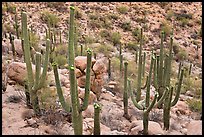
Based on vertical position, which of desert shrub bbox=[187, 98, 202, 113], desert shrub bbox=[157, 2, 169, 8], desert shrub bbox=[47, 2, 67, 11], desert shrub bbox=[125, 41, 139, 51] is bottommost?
desert shrub bbox=[187, 98, 202, 113]

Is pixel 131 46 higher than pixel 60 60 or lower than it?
lower

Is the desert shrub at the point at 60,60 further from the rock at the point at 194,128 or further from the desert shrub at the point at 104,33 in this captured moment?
the desert shrub at the point at 104,33

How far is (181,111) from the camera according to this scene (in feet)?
31.2

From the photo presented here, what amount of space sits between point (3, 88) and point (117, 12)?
43.6 feet

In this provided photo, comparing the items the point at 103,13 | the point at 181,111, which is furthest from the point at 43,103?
the point at 103,13

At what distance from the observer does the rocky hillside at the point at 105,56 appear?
7.26 meters

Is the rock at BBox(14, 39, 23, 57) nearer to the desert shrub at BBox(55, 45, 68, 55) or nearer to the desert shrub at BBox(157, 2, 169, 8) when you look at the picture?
the desert shrub at BBox(55, 45, 68, 55)

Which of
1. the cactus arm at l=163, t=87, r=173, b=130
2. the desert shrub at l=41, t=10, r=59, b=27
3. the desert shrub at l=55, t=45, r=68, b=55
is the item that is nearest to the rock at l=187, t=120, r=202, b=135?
the cactus arm at l=163, t=87, r=173, b=130

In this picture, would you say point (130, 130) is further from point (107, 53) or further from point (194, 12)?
point (194, 12)

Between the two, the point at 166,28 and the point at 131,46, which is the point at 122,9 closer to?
the point at 166,28

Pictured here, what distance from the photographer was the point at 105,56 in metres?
14.3

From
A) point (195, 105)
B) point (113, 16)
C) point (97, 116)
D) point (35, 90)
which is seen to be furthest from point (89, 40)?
point (97, 116)

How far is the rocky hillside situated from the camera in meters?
7.26

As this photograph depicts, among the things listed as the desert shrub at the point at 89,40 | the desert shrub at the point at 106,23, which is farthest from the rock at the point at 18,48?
the desert shrub at the point at 106,23
